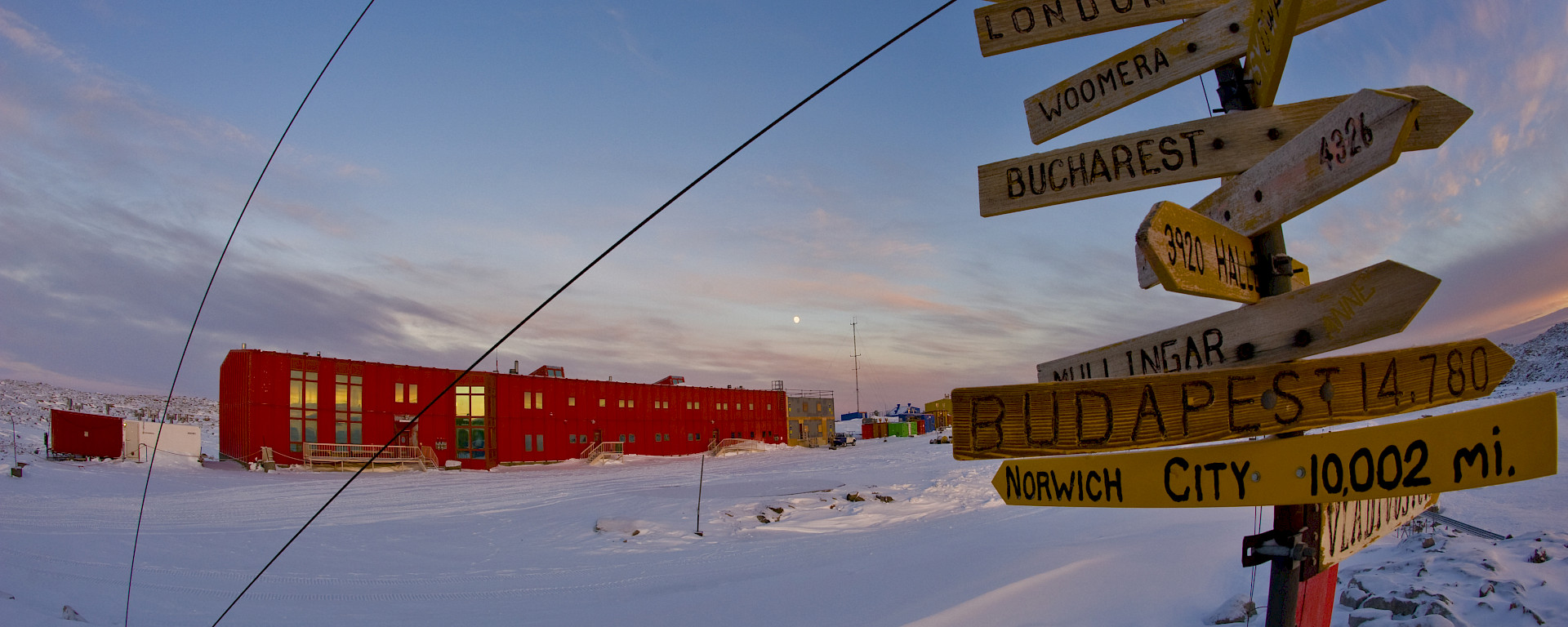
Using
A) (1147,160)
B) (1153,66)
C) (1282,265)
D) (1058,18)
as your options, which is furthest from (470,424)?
(1282,265)

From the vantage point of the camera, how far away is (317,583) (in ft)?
32.4

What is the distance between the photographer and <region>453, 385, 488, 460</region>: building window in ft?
122

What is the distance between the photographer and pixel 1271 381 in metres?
2.05

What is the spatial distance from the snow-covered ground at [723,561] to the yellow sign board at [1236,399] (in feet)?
13.7

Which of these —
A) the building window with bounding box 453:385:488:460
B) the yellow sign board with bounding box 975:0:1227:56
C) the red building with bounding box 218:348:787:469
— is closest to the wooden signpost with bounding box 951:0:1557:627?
the yellow sign board with bounding box 975:0:1227:56

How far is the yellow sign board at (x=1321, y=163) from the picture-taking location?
1.90 meters

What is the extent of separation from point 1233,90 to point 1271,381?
1686 millimetres

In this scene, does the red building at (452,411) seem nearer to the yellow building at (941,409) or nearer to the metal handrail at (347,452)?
the metal handrail at (347,452)

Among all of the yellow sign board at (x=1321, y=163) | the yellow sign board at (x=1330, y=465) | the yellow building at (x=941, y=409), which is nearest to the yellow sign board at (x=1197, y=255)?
the yellow sign board at (x=1321, y=163)

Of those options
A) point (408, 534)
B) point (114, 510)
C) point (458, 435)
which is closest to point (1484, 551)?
point (408, 534)

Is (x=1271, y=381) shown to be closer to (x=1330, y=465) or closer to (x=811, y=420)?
(x=1330, y=465)

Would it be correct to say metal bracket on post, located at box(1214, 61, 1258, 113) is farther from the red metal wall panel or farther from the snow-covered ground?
the red metal wall panel

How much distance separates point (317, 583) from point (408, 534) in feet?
12.8

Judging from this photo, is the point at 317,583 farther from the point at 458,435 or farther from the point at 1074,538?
the point at 458,435
